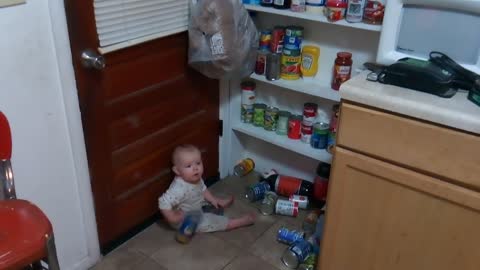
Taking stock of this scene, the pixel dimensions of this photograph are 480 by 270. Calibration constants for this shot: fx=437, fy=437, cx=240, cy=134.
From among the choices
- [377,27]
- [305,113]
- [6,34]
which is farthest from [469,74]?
[6,34]

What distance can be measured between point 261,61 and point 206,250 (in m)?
0.84

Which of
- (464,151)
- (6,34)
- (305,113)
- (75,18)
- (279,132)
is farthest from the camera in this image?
(279,132)

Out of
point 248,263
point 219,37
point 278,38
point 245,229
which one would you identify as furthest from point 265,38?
point 248,263

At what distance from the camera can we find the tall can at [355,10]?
5.11 feet

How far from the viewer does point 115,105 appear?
62.4 inches

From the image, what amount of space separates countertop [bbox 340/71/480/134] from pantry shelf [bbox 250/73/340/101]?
0.48 metres

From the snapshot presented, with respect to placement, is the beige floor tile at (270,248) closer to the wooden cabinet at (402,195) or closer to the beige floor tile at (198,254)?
the beige floor tile at (198,254)

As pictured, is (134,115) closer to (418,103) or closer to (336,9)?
(336,9)

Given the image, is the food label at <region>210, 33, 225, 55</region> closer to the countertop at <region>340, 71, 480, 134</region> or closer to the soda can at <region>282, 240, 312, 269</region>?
the countertop at <region>340, 71, 480, 134</region>

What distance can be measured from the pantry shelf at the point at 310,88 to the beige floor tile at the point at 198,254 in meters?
0.72

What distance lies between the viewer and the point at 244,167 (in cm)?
230

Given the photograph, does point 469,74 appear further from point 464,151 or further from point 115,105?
point 115,105

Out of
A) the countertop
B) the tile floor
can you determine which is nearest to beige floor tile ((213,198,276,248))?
the tile floor

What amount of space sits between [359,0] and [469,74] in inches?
19.5
